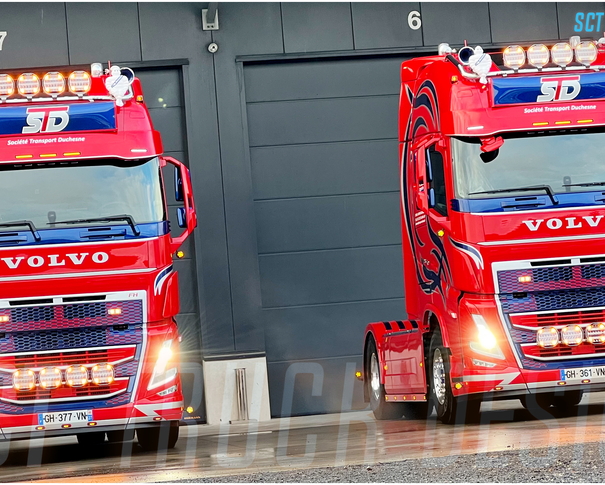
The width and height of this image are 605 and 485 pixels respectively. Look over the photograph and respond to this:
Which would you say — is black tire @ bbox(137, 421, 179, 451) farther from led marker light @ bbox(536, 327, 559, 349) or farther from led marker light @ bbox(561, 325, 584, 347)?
led marker light @ bbox(561, 325, 584, 347)

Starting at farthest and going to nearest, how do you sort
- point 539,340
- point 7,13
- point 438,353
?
point 7,13, point 438,353, point 539,340

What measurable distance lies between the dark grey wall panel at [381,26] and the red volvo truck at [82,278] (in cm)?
694

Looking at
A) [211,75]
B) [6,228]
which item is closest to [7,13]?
[211,75]

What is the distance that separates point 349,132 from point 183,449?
7.16m

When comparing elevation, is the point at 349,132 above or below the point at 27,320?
above

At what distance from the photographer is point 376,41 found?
634 inches

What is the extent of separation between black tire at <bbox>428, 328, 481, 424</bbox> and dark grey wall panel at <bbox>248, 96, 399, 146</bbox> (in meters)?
6.26

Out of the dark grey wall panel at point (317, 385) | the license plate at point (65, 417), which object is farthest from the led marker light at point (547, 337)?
the dark grey wall panel at point (317, 385)

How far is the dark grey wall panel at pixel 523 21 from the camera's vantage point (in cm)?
1642

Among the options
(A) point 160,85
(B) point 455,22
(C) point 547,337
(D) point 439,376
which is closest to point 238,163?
(A) point 160,85

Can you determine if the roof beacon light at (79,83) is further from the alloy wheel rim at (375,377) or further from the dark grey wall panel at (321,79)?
the dark grey wall panel at (321,79)

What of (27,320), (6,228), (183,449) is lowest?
(183,449)

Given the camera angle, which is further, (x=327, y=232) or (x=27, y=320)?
(x=327, y=232)

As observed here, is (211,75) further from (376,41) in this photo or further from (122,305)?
(122,305)
